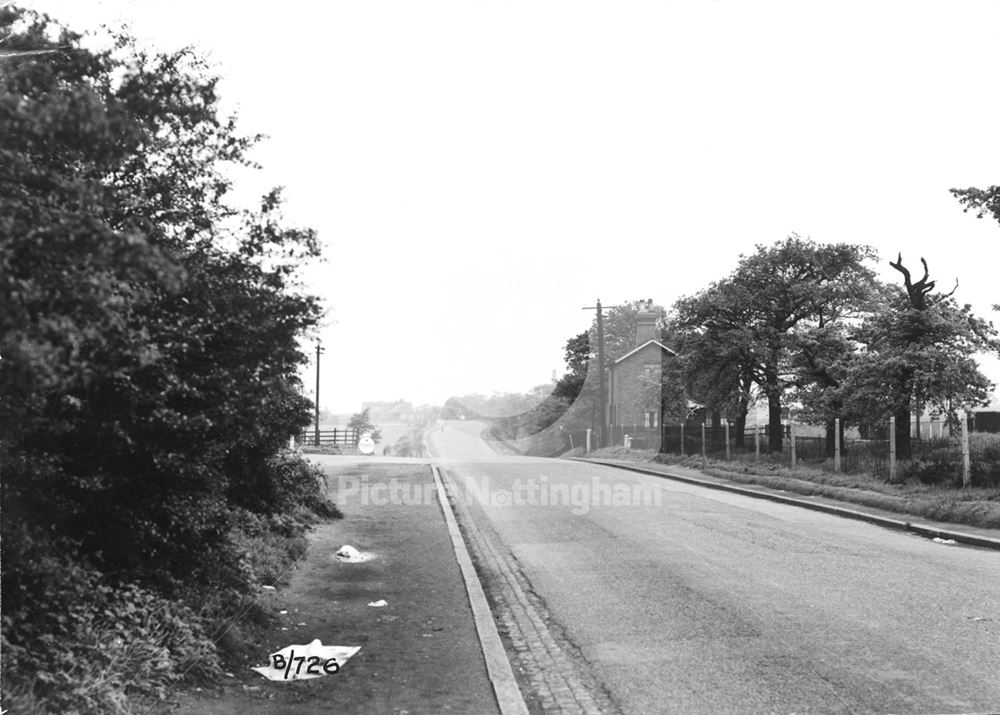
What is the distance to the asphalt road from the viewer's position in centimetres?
525

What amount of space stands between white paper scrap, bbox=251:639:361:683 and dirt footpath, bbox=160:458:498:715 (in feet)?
0.26

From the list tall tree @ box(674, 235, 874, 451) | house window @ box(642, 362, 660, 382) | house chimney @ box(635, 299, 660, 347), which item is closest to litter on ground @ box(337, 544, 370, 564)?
tall tree @ box(674, 235, 874, 451)

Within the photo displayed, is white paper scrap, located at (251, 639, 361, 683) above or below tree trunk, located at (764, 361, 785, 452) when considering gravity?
below

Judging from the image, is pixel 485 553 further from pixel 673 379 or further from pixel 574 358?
pixel 574 358

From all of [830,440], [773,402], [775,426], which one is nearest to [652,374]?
[773,402]

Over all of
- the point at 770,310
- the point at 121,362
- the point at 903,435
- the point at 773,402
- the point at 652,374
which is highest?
the point at 770,310

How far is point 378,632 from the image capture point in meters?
6.73

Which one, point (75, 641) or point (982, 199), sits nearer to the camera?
point (75, 641)

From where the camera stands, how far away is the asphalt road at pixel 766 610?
5254 mm

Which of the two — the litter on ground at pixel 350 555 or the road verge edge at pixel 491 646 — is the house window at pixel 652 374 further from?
the road verge edge at pixel 491 646

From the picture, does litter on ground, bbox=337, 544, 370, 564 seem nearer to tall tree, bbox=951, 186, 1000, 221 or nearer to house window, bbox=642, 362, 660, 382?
tall tree, bbox=951, 186, 1000, 221

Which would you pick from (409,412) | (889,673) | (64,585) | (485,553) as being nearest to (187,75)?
(64,585)

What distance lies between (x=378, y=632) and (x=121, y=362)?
3.34m

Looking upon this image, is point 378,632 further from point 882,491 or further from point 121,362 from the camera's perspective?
point 882,491
